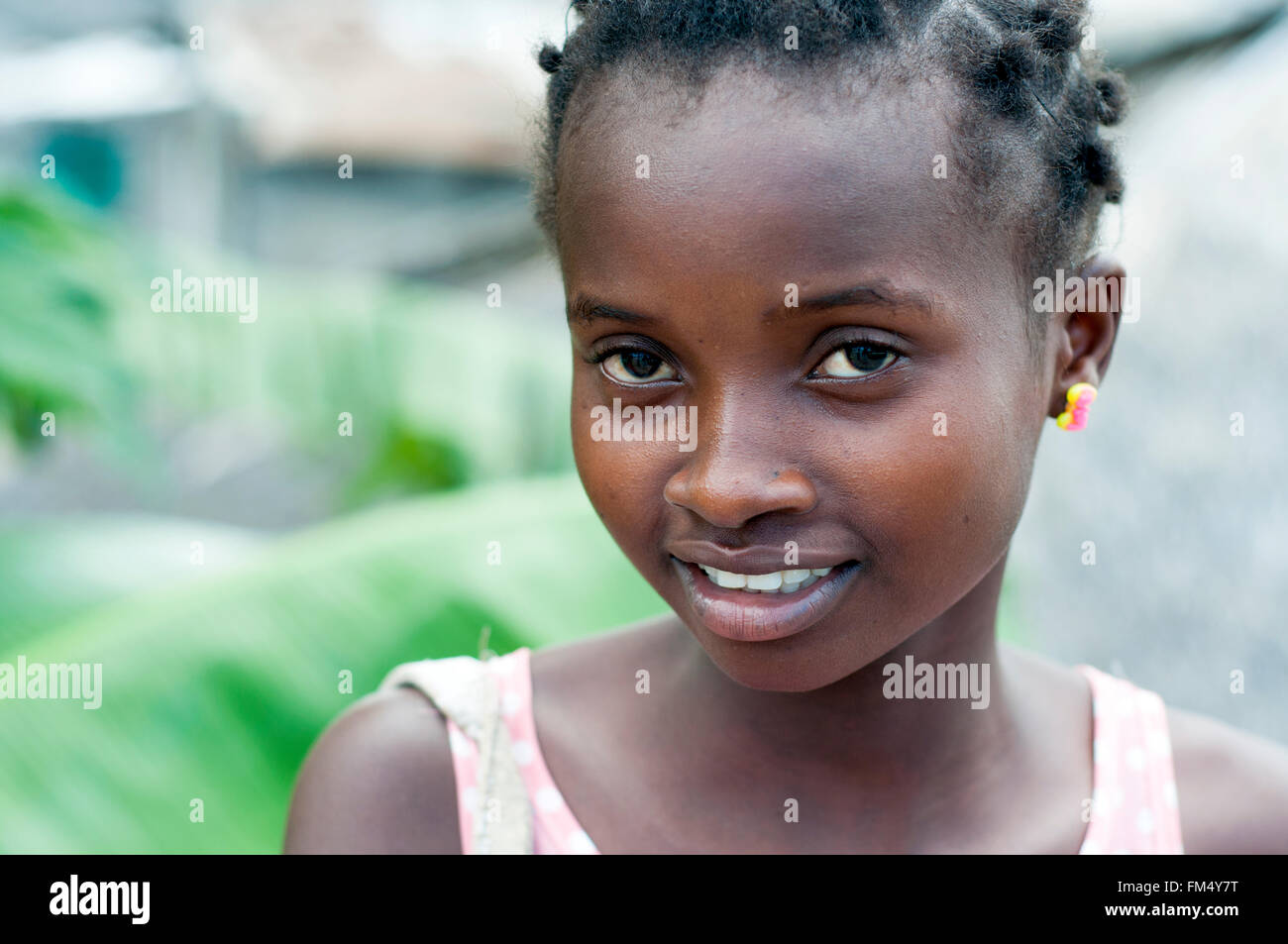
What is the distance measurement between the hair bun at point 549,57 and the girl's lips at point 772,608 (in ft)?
2.64

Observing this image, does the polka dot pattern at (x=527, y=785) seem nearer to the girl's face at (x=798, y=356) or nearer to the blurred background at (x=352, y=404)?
the blurred background at (x=352, y=404)

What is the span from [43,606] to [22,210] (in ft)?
4.28

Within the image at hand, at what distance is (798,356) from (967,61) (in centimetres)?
43

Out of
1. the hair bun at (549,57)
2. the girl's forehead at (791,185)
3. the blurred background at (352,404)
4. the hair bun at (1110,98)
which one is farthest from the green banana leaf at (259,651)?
the hair bun at (1110,98)

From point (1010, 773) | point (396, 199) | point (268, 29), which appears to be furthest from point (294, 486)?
point (1010, 773)

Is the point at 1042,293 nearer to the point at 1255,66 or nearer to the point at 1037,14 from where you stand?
the point at 1037,14

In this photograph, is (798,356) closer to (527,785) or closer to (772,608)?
(772,608)

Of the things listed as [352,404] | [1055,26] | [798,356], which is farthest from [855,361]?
[352,404]

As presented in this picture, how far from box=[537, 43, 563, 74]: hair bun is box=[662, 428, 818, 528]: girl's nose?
26.2 inches

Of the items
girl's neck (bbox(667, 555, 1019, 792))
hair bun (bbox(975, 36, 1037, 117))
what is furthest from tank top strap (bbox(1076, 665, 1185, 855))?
hair bun (bbox(975, 36, 1037, 117))

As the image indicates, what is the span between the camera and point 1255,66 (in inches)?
239

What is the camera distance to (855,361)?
4.99 feet

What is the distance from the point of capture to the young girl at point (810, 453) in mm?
1489

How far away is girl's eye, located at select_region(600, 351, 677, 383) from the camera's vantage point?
1.62 m
